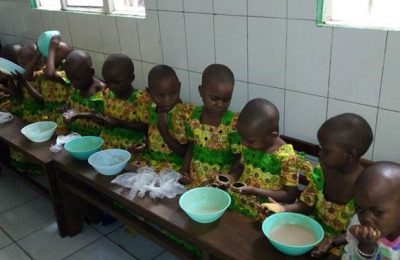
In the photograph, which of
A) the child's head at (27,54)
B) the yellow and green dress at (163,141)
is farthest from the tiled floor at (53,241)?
the child's head at (27,54)

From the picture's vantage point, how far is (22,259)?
2379 millimetres

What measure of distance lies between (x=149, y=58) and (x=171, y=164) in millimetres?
879

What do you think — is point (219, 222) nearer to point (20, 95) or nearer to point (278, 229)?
point (278, 229)

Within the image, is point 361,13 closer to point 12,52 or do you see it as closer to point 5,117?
point 5,117

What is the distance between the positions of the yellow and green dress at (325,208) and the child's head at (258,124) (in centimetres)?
25

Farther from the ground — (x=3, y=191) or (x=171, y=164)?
(x=171, y=164)

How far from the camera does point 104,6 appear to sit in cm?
289

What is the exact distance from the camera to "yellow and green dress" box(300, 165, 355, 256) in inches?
58.9

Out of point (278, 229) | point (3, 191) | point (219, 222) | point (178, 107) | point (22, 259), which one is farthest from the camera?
point (3, 191)

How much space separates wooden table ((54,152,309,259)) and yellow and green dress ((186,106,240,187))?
28 centimetres

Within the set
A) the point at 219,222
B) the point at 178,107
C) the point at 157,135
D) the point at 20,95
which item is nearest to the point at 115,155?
the point at 157,135

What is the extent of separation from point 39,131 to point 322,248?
79.7 inches

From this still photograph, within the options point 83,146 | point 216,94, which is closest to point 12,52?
point 83,146

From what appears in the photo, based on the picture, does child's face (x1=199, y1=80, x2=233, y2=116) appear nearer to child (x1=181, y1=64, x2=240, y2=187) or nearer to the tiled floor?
child (x1=181, y1=64, x2=240, y2=187)
